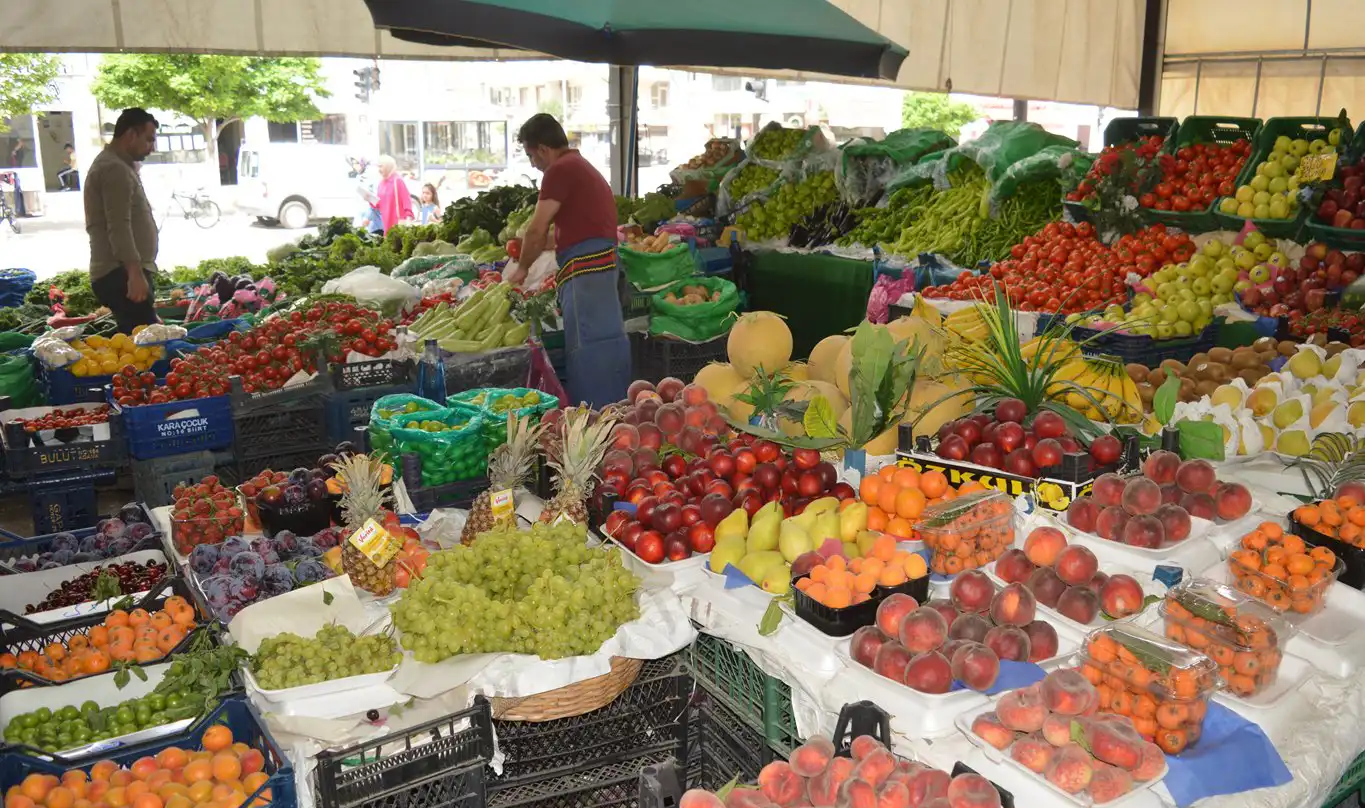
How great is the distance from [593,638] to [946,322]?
2.22 metres

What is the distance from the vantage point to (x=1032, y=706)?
1942 mm

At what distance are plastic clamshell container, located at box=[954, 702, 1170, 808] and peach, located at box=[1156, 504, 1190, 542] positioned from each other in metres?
0.87

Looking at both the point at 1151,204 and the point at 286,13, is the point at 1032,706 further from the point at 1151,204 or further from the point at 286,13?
the point at 286,13

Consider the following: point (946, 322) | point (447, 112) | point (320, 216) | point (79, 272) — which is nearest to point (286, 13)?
point (79, 272)

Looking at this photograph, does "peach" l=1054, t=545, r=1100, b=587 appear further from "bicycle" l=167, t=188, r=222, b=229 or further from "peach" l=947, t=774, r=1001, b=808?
"bicycle" l=167, t=188, r=222, b=229

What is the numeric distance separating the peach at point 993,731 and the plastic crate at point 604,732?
0.85 m

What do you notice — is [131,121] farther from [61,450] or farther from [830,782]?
[830,782]

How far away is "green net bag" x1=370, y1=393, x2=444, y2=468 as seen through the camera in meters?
3.63

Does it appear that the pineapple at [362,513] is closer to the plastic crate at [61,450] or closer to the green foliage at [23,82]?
the plastic crate at [61,450]

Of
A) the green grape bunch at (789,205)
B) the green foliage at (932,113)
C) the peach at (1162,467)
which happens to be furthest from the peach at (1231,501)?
the green foliage at (932,113)

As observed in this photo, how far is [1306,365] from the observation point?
369 centimetres

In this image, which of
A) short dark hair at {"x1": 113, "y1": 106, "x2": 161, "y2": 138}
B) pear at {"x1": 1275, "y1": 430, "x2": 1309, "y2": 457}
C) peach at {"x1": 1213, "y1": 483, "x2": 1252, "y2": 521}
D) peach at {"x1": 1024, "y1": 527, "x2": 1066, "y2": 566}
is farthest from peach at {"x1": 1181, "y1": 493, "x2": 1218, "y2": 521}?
short dark hair at {"x1": 113, "y1": 106, "x2": 161, "y2": 138}

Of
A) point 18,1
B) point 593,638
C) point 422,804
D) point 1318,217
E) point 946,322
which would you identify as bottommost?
point 422,804

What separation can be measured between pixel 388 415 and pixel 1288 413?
9.81 feet
